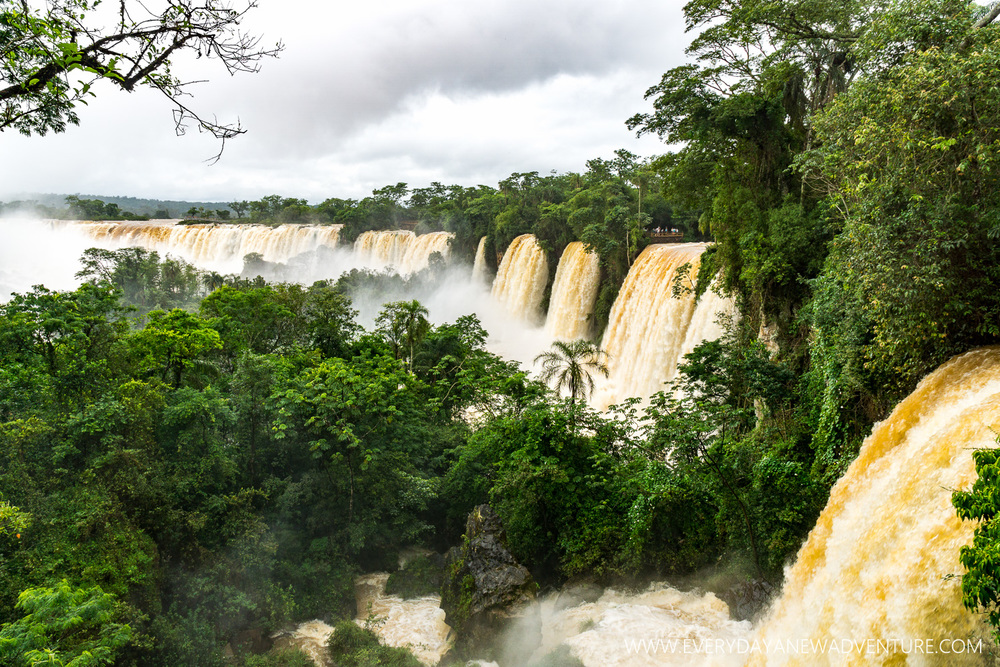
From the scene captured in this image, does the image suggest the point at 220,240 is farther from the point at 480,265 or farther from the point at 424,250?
the point at 480,265

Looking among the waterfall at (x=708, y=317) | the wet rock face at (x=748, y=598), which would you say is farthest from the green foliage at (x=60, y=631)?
the waterfall at (x=708, y=317)

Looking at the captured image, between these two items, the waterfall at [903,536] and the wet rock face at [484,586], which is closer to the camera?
the waterfall at [903,536]

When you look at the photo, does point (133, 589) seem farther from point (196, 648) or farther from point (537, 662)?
point (537, 662)

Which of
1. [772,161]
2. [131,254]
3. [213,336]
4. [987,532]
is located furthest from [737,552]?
[131,254]

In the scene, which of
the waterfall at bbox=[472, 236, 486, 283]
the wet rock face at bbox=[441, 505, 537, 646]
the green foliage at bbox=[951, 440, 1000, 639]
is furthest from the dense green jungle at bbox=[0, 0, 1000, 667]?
the waterfall at bbox=[472, 236, 486, 283]

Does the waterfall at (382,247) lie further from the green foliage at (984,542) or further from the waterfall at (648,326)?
the green foliage at (984,542)

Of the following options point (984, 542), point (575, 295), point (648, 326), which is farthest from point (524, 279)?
point (984, 542)

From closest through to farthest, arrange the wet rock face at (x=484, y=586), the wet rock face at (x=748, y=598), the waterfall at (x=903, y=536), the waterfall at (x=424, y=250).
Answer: the waterfall at (x=903, y=536), the wet rock face at (x=748, y=598), the wet rock face at (x=484, y=586), the waterfall at (x=424, y=250)
